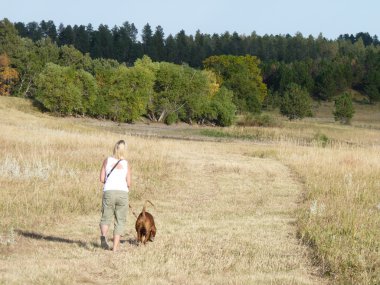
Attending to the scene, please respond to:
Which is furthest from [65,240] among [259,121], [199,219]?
[259,121]

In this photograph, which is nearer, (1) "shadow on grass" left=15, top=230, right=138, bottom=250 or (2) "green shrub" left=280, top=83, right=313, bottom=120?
(1) "shadow on grass" left=15, top=230, right=138, bottom=250

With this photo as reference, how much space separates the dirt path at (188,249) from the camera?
8.62 metres

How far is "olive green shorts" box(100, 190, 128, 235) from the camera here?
33.4ft

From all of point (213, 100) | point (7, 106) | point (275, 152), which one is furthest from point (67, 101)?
point (275, 152)

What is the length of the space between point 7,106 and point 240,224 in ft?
161

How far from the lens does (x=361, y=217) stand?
514 inches

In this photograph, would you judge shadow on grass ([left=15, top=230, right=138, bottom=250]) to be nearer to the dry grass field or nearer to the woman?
the dry grass field

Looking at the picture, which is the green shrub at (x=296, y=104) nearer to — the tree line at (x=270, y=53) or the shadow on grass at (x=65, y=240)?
the tree line at (x=270, y=53)

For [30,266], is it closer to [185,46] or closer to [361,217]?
[361,217]

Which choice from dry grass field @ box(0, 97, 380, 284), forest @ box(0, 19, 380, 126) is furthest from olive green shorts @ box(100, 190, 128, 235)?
forest @ box(0, 19, 380, 126)

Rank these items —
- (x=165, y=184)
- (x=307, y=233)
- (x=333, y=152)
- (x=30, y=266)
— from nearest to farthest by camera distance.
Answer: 1. (x=30, y=266)
2. (x=307, y=233)
3. (x=165, y=184)
4. (x=333, y=152)

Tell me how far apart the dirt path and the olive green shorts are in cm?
44

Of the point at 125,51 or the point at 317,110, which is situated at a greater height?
the point at 125,51

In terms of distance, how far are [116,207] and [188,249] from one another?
140 cm
